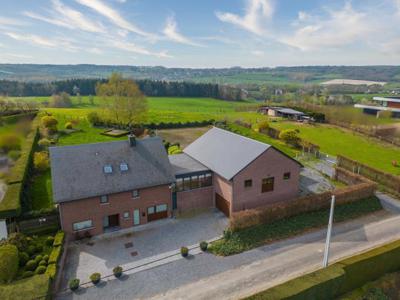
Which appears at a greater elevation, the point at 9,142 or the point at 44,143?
the point at 9,142

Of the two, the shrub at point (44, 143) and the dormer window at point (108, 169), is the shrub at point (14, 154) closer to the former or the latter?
the shrub at point (44, 143)

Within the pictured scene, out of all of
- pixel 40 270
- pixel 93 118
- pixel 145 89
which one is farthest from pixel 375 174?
pixel 145 89

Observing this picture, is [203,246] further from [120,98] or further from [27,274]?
[120,98]

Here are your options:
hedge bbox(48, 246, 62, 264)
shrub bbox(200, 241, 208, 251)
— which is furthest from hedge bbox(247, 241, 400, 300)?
hedge bbox(48, 246, 62, 264)

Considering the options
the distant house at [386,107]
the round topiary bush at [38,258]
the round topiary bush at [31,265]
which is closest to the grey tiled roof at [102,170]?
the round topiary bush at [38,258]

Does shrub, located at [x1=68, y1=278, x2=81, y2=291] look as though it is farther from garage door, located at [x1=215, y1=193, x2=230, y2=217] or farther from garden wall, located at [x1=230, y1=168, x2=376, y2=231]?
garage door, located at [x1=215, y1=193, x2=230, y2=217]

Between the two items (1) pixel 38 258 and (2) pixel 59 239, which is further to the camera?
(2) pixel 59 239
